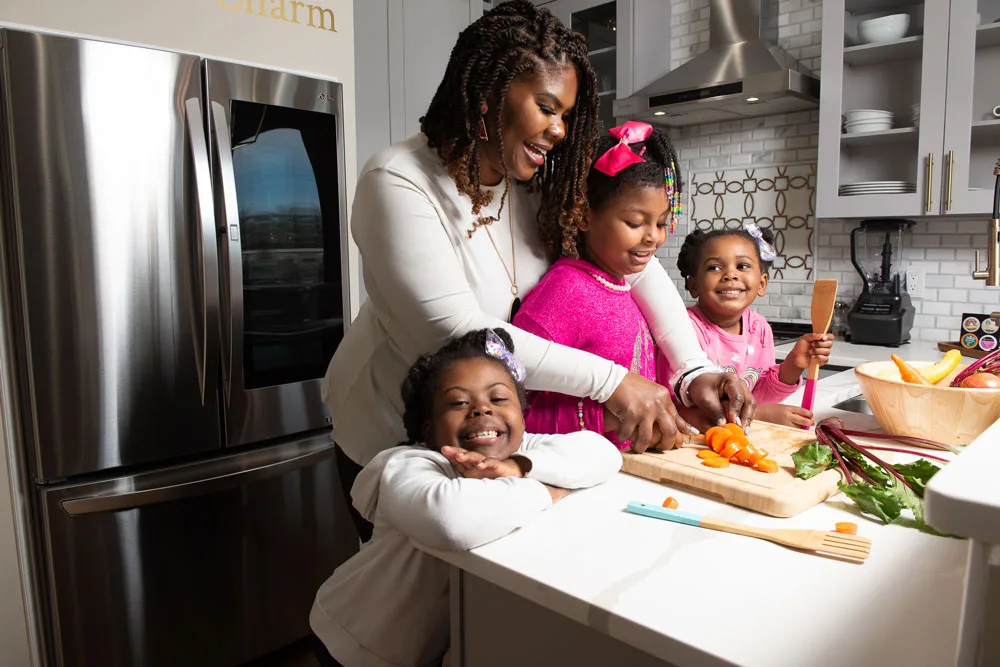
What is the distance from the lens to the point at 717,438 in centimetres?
117

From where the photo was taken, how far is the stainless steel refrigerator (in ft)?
5.97

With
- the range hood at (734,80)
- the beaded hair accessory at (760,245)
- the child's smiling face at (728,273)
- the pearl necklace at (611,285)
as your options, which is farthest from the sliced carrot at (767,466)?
the range hood at (734,80)

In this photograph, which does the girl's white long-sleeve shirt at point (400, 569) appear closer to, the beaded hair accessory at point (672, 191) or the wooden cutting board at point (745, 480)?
the wooden cutting board at point (745, 480)

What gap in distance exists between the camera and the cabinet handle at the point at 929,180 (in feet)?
9.76

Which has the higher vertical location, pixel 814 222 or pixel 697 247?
pixel 814 222

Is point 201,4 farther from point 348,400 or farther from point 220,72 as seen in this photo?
point 348,400

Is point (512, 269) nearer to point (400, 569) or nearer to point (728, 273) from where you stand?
point (400, 569)

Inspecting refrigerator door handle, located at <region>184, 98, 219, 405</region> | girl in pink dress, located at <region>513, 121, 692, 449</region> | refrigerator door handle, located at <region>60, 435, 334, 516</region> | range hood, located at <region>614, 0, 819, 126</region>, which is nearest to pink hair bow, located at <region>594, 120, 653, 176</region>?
girl in pink dress, located at <region>513, 121, 692, 449</region>

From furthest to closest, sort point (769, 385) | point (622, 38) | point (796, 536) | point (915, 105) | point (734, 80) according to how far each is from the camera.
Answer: point (622, 38)
point (734, 80)
point (915, 105)
point (769, 385)
point (796, 536)

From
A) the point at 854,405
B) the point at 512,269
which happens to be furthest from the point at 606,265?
the point at 854,405

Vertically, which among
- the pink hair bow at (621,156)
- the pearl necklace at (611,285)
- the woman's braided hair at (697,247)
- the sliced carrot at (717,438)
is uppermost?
the pink hair bow at (621,156)

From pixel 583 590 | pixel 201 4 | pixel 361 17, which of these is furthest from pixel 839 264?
pixel 583 590

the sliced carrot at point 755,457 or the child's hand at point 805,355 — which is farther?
the child's hand at point 805,355

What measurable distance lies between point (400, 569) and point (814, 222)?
3232 millimetres
